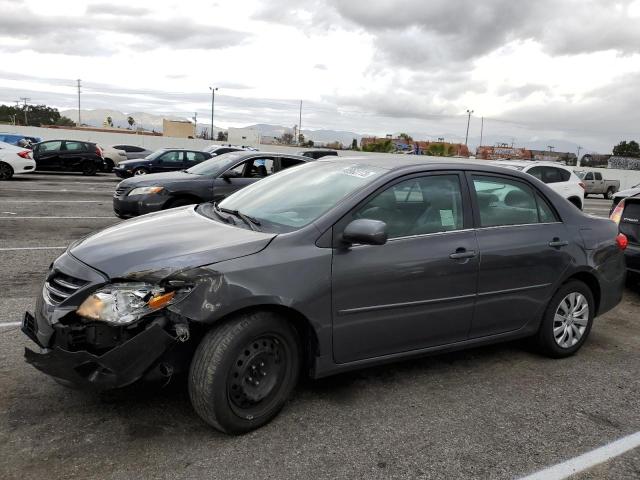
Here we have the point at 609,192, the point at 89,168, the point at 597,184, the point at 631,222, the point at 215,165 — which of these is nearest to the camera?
the point at 631,222

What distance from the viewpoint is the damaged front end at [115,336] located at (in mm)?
2910


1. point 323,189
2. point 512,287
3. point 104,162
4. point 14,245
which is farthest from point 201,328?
point 104,162

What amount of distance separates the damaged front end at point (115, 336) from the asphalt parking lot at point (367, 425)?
1.28ft

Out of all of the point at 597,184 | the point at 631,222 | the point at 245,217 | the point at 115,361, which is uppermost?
the point at 245,217

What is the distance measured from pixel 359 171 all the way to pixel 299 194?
1.50 ft

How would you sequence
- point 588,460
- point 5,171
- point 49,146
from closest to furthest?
point 588,460 < point 5,171 < point 49,146

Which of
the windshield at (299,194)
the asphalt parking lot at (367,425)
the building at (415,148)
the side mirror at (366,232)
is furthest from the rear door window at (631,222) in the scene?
the building at (415,148)

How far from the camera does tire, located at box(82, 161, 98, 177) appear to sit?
22.8 metres

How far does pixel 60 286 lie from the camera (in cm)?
326

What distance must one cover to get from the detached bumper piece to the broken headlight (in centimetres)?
11

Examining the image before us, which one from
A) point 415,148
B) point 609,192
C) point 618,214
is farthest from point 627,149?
point 618,214

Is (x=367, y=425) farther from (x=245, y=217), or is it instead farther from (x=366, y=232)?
(x=245, y=217)

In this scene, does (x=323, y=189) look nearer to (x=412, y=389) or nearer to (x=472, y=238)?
(x=472, y=238)

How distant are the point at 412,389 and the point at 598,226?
230 centimetres
